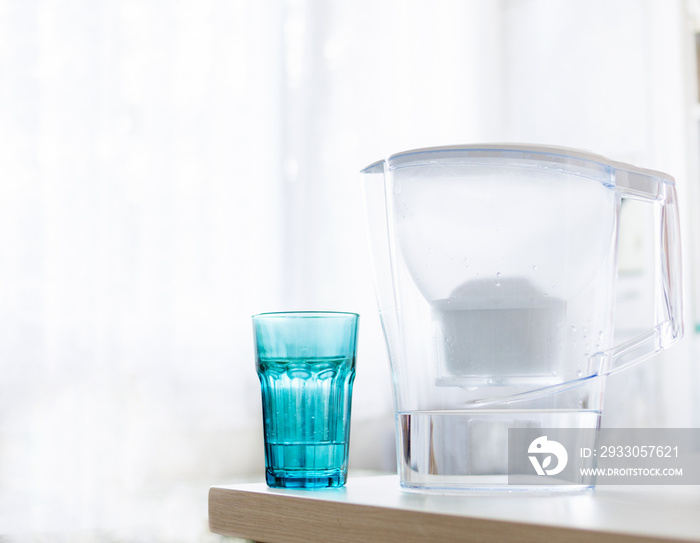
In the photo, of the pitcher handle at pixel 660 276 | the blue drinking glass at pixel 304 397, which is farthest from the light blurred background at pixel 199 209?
the pitcher handle at pixel 660 276

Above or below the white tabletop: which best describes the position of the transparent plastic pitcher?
above

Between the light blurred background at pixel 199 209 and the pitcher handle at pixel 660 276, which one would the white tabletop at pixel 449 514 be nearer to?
the pitcher handle at pixel 660 276

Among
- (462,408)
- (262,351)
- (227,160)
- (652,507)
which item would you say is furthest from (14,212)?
(652,507)

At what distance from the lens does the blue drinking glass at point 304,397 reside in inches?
22.4

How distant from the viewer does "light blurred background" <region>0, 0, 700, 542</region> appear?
1.10 meters

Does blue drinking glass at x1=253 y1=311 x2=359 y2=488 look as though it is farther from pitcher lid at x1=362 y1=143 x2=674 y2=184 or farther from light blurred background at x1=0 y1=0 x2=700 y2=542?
light blurred background at x1=0 y1=0 x2=700 y2=542

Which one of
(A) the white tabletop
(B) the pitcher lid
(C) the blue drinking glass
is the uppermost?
(B) the pitcher lid

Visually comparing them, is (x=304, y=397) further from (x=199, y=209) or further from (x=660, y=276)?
(x=199, y=209)


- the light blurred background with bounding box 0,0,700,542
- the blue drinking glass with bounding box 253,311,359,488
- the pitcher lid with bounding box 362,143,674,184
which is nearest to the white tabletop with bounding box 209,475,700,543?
the blue drinking glass with bounding box 253,311,359,488

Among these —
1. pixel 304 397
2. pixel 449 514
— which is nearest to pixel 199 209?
pixel 304 397

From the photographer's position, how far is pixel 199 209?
133 cm

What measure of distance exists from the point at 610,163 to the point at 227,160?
3.02 feet

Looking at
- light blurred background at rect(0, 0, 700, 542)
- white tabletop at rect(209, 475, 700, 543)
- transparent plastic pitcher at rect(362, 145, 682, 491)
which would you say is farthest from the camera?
light blurred background at rect(0, 0, 700, 542)

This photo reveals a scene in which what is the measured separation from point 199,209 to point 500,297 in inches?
Result: 34.3
